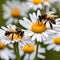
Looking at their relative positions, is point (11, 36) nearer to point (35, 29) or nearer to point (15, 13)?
point (35, 29)

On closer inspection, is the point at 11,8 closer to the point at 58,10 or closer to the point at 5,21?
the point at 5,21

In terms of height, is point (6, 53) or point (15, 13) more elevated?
point (15, 13)

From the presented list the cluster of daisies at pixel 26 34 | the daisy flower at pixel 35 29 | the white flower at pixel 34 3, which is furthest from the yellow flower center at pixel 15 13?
the daisy flower at pixel 35 29

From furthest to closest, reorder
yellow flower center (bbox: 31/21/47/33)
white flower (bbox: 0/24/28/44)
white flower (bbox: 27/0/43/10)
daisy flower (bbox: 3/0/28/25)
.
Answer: daisy flower (bbox: 3/0/28/25)
white flower (bbox: 27/0/43/10)
yellow flower center (bbox: 31/21/47/33)
white flower (bbox: 0/24/28/44)

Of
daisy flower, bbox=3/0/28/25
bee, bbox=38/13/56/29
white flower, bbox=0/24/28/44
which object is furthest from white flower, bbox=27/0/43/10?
white flower, bbox=0/24/28/44

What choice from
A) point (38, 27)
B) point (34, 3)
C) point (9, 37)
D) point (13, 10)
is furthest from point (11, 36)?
point (13, 10)

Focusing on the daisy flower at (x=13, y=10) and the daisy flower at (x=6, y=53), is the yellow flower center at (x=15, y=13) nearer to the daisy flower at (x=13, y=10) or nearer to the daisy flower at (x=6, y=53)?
the daisy flower at (x=13, y=10)

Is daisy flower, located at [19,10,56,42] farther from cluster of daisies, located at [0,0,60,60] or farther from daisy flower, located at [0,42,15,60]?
daisy flower, located at [0,42,15,60]

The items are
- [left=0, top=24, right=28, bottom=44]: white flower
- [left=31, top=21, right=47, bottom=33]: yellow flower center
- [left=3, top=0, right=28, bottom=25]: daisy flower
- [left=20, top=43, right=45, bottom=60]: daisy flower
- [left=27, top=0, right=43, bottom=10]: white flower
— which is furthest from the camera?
[left=3, top=0, right=28, bottom=25]: daisy flower
